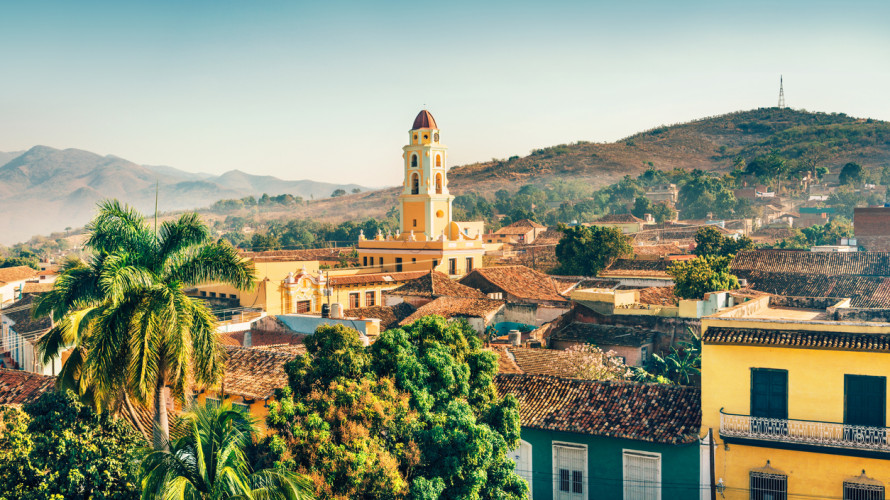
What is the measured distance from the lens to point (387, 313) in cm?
2911

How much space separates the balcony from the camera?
12.8m

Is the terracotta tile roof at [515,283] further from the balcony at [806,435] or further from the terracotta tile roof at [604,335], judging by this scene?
the balcony at [806,435]

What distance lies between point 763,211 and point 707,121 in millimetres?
102080

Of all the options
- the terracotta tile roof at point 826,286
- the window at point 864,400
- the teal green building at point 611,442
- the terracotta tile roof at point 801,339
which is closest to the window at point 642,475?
the teal green building at point 611,442

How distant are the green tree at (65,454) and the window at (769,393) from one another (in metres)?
10.2

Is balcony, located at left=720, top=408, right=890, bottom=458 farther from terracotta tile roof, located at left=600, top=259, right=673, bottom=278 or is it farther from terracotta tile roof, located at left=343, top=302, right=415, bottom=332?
terracotta tile roof, located at left=600, top=259, right=673, bottom=278

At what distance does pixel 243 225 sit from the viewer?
18312 centimetres

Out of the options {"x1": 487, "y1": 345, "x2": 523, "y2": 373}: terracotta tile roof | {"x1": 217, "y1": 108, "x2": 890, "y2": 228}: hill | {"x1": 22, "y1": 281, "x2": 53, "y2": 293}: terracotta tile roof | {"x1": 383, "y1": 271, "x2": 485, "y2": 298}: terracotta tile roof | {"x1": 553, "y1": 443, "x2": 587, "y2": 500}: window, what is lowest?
{"x1": 553, "y1": 443, "x2": 587, "y2": 500}: window


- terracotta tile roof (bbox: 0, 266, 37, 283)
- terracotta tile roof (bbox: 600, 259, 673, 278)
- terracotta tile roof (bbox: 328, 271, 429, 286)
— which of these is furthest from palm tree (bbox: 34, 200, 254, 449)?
terracotta tile roof (bbox: 0, 266, 37, 283)

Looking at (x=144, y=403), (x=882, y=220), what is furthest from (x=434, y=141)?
(x=144, y=403)

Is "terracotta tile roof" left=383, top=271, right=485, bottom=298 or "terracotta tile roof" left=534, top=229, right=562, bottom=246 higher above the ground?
"terracotta tile roof" left=534, top=229, right=562, bottom=246

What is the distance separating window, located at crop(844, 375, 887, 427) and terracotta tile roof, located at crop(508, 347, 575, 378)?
6.82 m

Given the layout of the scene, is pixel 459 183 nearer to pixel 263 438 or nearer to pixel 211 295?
pixel 211 295

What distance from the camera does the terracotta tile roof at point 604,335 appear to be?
24.1 m
